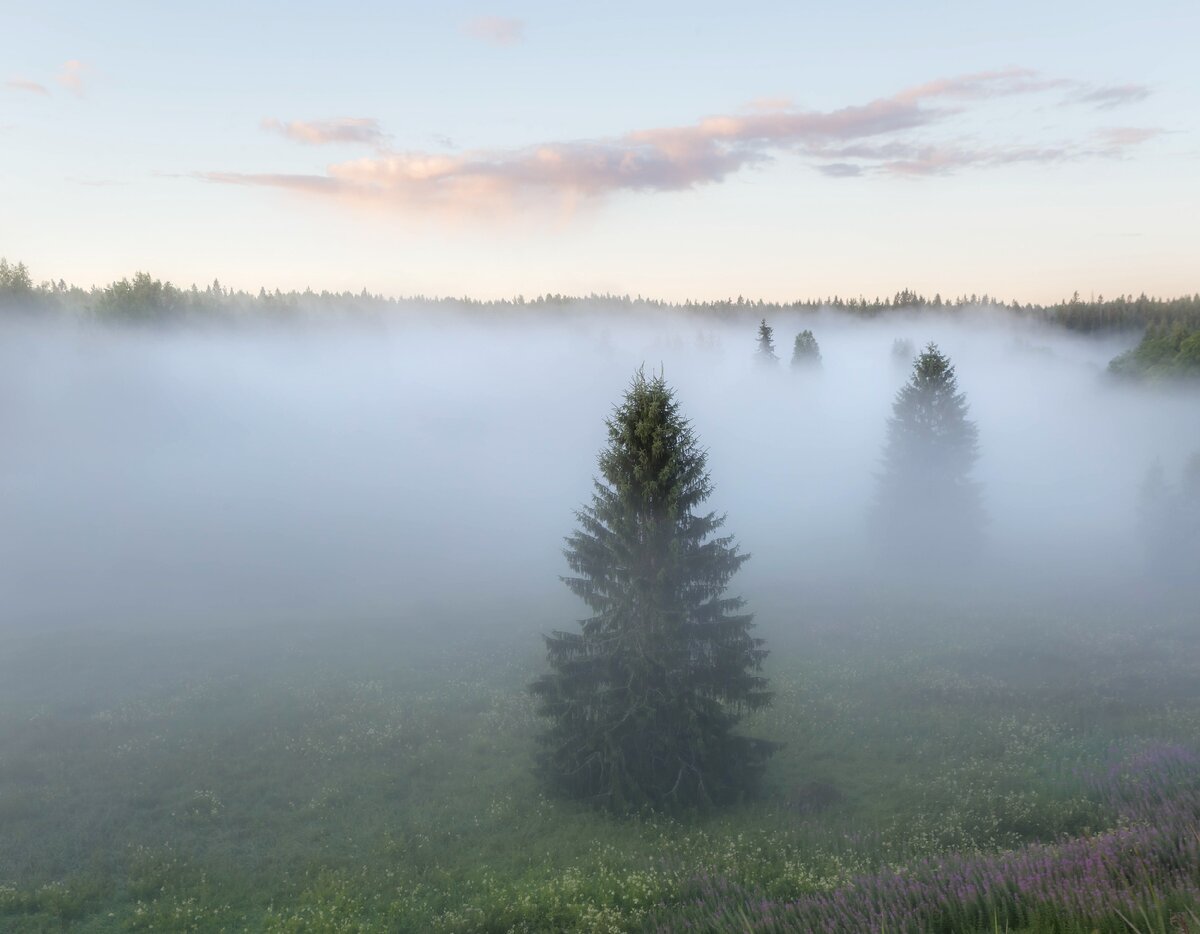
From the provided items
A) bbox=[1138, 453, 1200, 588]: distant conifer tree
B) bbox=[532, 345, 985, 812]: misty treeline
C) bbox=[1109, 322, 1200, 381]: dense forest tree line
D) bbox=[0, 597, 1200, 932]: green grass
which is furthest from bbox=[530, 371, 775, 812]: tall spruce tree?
bbox=[1109, 322, 1200, 381]: dense forest tree line

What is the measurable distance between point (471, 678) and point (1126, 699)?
25.0 metres

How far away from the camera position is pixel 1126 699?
27.5 m

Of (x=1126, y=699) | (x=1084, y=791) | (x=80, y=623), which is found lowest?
(x=80, y=623)

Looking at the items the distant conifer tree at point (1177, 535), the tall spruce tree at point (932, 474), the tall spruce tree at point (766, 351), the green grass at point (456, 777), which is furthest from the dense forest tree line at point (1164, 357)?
the green grass at point (456, 777)

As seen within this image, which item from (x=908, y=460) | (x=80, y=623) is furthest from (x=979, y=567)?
(x=80, y=623)

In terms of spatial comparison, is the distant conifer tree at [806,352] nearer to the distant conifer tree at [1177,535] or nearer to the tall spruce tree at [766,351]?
the tall spruce tree at [766,351]

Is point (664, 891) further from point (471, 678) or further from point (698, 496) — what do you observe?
point (471, 678)

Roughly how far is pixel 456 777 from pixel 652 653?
7.47 m

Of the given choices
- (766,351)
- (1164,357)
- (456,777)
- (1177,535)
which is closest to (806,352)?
(766,351)

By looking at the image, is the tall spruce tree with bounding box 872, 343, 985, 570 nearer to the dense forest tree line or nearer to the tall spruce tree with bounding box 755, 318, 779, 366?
the dense forest tree line

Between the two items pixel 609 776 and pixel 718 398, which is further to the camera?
pixel 718 398

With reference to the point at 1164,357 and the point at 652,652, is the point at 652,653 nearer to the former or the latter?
the point at 652,652

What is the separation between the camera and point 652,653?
1986 cm

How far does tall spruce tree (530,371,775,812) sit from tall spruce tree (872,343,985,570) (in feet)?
140
